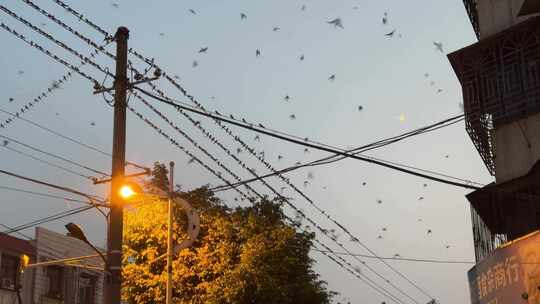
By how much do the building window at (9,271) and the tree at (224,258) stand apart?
6.85 m

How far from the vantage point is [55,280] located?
37.5 m

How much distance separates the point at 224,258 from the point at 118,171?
1244 centimetres

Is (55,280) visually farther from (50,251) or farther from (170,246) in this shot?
(170,246)

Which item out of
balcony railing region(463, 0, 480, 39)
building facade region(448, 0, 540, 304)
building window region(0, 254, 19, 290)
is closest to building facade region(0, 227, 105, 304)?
building window region(0, 254, 19, 290)

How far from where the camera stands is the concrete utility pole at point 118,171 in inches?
614

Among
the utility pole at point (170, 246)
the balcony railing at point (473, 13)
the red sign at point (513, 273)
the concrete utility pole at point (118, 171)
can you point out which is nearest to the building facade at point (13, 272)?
the utility pole at point (170, 246)

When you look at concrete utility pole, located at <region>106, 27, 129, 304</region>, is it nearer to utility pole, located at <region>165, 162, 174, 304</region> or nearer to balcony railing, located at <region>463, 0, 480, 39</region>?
utility pole, located at <region>165, 162, 174, 304</region>

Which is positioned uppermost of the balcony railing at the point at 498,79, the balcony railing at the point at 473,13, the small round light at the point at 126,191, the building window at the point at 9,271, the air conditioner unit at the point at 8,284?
the balcony railing at the point at 473,13

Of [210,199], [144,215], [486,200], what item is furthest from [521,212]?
[144,215]

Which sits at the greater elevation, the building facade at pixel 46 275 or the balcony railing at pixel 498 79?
the balcony railing at pixel 498 79

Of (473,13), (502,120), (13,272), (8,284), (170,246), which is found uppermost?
(473,13)

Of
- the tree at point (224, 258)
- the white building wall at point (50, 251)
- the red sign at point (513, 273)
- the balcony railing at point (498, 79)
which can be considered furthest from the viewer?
the white building wall at point (50, 251)

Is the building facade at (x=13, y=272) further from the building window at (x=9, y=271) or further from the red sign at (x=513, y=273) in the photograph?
the red sign at (x=513, y=273)

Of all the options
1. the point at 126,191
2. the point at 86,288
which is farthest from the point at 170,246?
the point at 86,288
